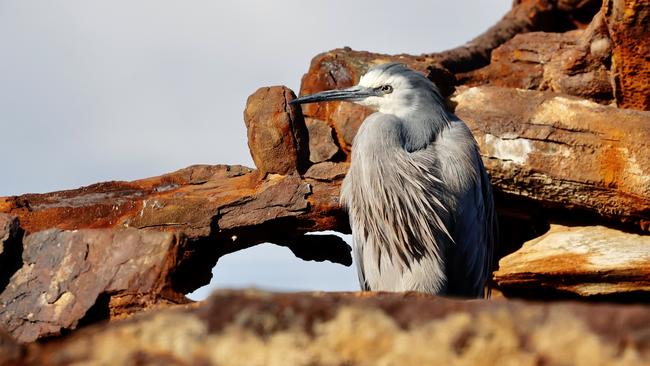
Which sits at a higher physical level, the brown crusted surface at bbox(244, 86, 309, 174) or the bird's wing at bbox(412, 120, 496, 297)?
the brown crusted surface at bbox(244, 86, 309, 174)

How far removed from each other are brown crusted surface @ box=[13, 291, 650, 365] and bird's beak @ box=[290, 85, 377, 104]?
4044 mm

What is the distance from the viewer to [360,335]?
1.84 meters

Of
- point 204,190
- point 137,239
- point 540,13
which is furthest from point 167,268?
point 540,13

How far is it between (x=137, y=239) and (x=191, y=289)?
1333 mm

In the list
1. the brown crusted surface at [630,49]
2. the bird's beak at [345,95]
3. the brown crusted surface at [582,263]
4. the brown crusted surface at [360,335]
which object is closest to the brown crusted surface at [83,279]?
the bird's beak at [345,95]

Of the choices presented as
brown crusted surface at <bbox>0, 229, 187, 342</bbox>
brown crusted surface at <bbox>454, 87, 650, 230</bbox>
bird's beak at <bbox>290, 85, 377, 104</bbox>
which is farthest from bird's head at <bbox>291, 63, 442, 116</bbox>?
brown crusted surface at <bbox>0, 229, 187, 342</bbox>

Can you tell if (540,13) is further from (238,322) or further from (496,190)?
(238,322)

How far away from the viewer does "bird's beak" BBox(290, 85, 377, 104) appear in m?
5.88

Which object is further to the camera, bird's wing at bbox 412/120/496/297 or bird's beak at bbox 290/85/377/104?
bird's beak at bbox 290/85/377/104

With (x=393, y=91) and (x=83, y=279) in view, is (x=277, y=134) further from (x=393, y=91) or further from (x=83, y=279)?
(x=83, y=279)

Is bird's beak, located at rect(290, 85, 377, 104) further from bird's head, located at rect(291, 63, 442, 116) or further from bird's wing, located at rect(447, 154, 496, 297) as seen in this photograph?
bird's wing, located at rect(447, 154, 496, 297)

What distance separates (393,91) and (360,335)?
4.13m

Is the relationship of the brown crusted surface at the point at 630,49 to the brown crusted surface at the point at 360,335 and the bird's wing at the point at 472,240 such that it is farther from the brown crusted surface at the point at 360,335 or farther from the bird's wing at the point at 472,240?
the brown crusted surface at the point at 360,335

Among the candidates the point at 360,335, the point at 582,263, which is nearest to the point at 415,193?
the point at 582,263
